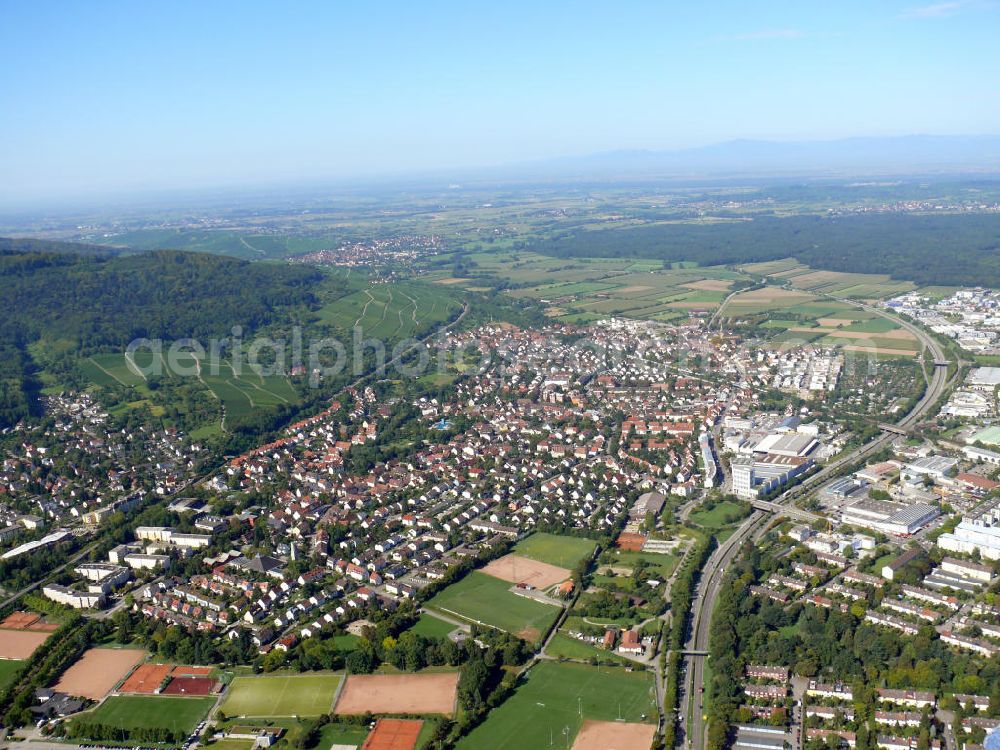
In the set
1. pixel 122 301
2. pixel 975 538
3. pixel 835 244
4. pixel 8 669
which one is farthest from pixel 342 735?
pixel 835 244

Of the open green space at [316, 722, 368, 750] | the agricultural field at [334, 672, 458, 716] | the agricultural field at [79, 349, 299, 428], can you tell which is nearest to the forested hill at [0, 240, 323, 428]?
the agricultural field at [79, 349, 299, 428]

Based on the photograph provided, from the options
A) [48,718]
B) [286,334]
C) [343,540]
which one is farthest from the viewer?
[286,334]

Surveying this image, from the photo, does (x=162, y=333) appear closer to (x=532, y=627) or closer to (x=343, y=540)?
(x=343, y=540)

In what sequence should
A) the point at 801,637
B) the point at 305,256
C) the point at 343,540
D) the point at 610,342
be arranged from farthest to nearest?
the point at 305,256
the point at 610,342
the point at 343,540
the point at 801,637

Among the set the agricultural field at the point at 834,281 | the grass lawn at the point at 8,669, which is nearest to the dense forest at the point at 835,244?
the agricultural field at the point at 834,281

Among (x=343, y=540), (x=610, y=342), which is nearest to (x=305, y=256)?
(x=610, y=342)

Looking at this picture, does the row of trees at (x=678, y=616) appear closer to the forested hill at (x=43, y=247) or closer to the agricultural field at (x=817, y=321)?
the agricultural field at (x=817, y=321)

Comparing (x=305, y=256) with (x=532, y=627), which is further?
(x=305, y=256)
